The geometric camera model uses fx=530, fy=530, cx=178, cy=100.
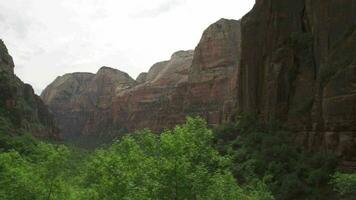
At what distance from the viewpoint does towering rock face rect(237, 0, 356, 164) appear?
5038 cm

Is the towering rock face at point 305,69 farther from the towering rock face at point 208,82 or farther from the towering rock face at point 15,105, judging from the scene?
the towering rock face at point 208,82

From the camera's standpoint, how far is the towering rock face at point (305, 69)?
Result: 165 feet

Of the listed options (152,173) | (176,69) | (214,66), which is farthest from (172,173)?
(176,69)

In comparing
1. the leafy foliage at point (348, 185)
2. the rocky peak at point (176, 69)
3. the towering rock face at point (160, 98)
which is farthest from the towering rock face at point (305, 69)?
the rocky peak at point (176, 69)

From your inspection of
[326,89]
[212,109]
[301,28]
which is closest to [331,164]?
[326,89]

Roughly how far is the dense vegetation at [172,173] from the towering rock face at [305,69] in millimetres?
3163

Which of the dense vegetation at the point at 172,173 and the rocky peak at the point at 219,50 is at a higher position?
the rocky peak at the point at 219,50

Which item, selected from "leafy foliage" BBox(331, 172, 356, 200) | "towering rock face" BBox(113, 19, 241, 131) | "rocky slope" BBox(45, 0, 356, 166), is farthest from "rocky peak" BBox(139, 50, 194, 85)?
"leafy foliage" BBox(331, 172, 356, 200)

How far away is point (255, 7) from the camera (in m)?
74.6

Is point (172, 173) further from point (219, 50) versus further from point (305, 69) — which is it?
point (219, 50)

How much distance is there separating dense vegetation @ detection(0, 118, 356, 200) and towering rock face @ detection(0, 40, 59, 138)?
48.3 metres

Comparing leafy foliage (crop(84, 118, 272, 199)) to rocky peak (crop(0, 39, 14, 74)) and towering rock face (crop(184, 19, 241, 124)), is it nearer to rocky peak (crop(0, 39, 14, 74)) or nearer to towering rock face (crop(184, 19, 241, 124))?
rocky peak (crop(0, 39, 14, 74))

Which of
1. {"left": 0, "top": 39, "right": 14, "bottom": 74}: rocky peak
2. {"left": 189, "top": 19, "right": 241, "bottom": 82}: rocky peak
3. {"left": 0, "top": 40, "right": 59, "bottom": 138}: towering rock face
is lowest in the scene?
{"left": 0, "top": 40, "right": 59, "bottom": 138}: towering rock face

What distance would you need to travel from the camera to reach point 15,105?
347 ft
